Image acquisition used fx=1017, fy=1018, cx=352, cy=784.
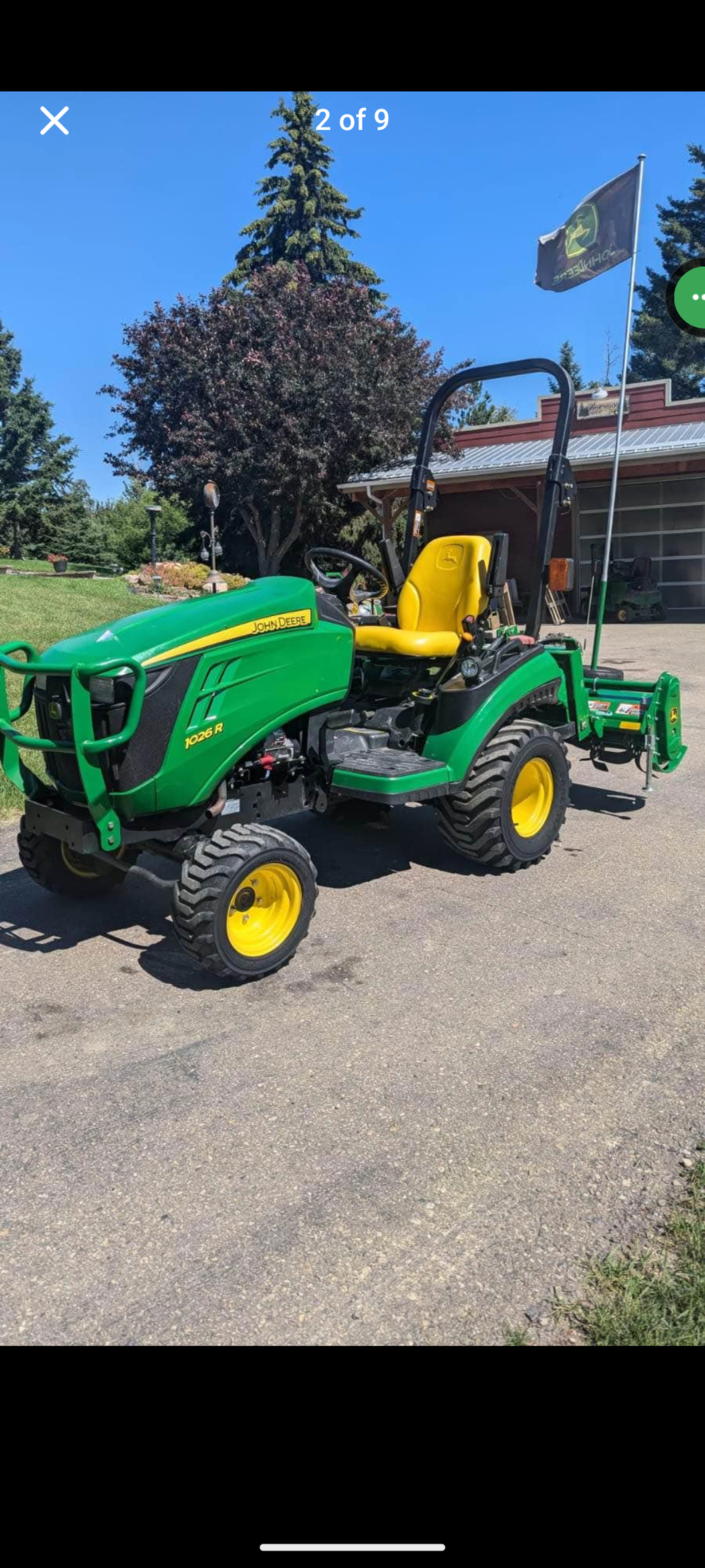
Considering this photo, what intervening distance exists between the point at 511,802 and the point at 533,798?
1.28ft

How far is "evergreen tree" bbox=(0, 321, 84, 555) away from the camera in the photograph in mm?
33250

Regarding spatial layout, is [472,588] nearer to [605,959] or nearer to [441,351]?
[605,959]

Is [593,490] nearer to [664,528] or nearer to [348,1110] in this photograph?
[664,528]

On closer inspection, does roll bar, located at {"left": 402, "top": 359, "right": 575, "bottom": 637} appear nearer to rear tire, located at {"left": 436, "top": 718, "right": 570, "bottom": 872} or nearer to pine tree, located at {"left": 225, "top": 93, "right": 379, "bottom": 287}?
rear tire, located at {"left": 436, "top": 718, "right": 570, "bottom": 872}

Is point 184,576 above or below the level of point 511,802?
above

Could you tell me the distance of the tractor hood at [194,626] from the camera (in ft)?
11.9

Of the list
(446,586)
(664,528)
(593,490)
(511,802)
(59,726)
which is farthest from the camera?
(664,528)

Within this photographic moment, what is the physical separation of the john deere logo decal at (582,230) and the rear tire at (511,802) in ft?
17.3

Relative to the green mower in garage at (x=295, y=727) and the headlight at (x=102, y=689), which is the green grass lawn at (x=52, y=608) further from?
the headlight at (x=102, y=689)

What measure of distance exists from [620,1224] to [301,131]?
2708 cm

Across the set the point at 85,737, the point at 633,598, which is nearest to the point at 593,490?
the point at 633,598

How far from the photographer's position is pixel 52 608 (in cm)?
1511

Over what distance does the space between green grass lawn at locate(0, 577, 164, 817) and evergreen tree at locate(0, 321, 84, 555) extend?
44.9 ft
